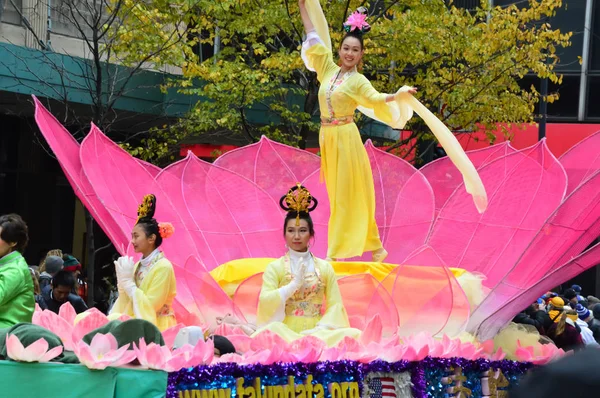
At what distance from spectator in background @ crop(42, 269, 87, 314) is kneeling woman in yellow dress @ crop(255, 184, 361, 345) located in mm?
2988

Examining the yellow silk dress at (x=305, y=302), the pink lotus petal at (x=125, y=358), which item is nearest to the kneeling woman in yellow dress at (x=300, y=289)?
the yellow silk dress at (x=305, y=302)

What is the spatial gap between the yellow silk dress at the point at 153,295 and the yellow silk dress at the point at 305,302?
2.28 feet

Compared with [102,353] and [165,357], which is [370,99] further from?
[102,353]

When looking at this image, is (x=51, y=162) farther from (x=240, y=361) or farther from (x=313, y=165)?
(x=240, y=361)

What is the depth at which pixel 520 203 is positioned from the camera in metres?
8.32

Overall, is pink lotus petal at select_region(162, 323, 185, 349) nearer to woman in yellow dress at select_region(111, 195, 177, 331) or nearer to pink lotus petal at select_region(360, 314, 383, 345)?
woman in yellow dress at select_region(111, 195, 177, 331)

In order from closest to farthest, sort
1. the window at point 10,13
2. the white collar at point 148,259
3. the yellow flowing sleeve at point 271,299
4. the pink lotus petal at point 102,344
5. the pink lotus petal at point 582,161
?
the pink lotus petal at point 102,344 < the yellow flowing sleeve at point 271,299 < the white collar at point 148,259 < the pink lotus petal at point 582,161 < the window at point 10,13

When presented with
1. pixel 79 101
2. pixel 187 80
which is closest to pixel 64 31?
pixel 79 101

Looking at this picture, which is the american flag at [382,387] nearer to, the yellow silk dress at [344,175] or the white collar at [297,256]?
the white collar at [297,256]

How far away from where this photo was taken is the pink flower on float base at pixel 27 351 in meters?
4.80

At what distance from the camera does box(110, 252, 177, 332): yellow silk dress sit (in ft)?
21.9

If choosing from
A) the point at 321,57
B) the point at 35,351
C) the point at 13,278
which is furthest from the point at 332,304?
the point at 35,351

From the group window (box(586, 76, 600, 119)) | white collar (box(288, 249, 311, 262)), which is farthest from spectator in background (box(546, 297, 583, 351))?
window (box(586, 76, 600, 119))

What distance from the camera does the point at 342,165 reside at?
25.7ft
